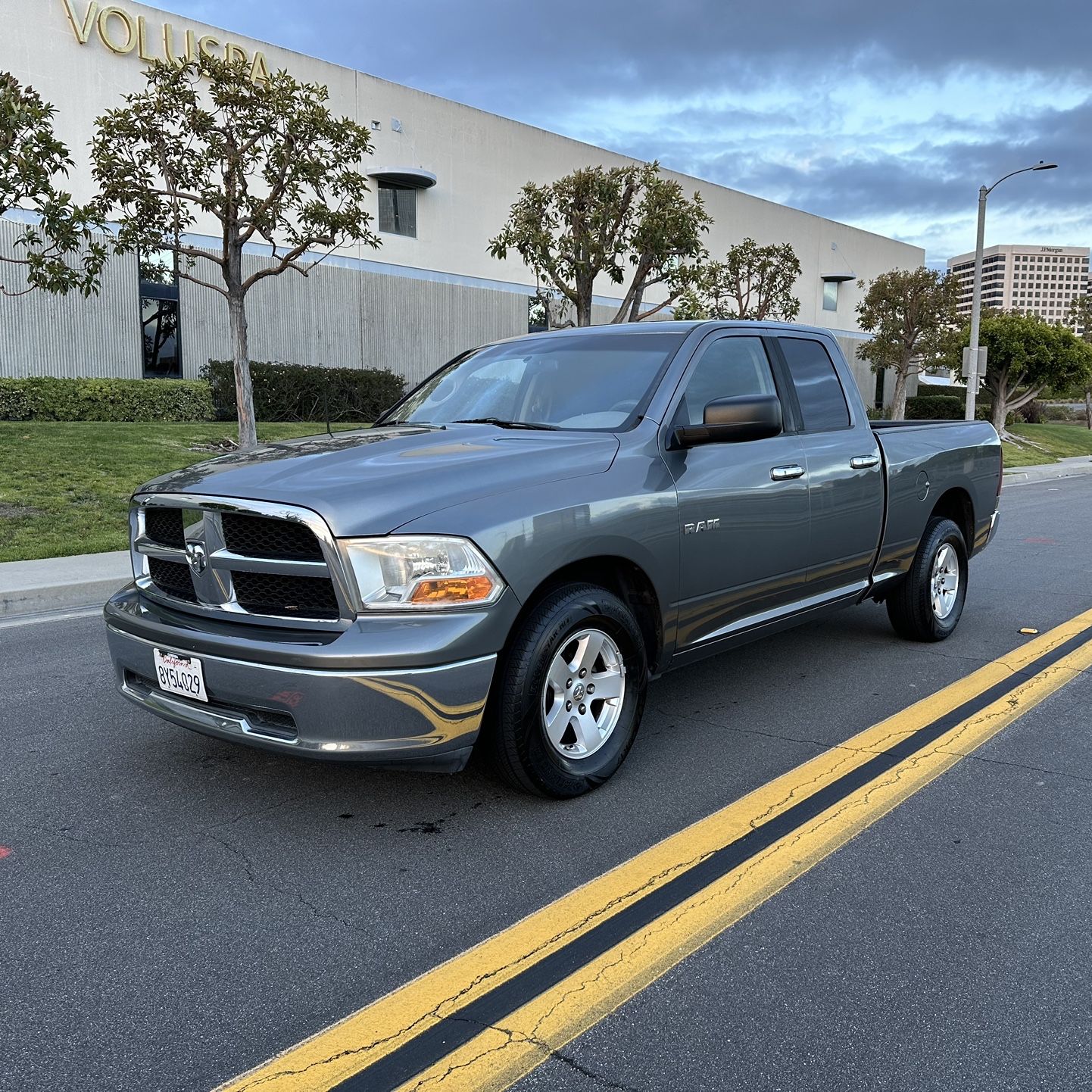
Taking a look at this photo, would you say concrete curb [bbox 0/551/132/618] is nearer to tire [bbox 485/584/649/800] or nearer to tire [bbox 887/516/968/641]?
tire [bbox 485/584/649/800]

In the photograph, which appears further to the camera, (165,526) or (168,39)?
(168,39)

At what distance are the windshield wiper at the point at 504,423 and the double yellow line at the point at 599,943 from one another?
1.77 m

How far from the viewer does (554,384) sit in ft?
15.4

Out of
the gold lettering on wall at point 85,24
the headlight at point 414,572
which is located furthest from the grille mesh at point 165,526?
the gold lettering on wall at point 85,24

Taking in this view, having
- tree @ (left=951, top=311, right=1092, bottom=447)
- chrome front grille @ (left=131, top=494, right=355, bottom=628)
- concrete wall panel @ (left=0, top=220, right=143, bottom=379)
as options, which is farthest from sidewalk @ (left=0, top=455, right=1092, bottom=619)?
tree @ (left=951, top=311, right=1092, bottom=447)

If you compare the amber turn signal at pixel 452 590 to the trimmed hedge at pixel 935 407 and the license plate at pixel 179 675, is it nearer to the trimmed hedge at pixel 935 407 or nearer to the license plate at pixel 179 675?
the license plate at pixel 179 675

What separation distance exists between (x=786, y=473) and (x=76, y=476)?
34.4 ft

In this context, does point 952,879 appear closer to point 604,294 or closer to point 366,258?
point 366,258

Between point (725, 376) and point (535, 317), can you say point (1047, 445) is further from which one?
point (725, 376)

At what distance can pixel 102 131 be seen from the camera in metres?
13.9

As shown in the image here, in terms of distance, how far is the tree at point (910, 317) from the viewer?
32.6 meters

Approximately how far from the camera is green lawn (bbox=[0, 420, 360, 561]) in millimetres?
9977

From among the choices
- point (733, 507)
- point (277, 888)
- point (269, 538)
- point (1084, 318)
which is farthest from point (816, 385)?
point (1084, 318)

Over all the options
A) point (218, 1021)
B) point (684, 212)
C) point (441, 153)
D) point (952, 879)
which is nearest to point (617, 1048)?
point (218, 1021)
